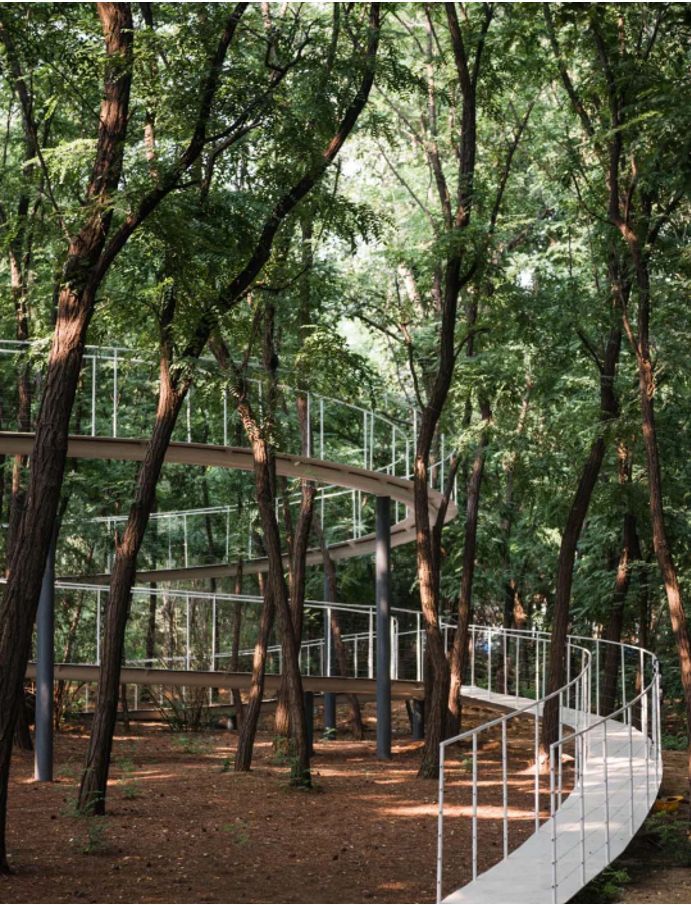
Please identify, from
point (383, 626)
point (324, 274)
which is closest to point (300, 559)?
point (383, 626)

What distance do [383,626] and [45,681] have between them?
4.62 m

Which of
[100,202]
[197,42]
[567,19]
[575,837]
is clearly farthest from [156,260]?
[575,837]

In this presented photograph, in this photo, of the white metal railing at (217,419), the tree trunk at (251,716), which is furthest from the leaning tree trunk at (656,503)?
the white metal railing at (217,419)

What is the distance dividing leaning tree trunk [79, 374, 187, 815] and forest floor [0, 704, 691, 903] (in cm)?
35

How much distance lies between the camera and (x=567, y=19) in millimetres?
10344

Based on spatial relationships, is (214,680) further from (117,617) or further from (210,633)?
(210,633)

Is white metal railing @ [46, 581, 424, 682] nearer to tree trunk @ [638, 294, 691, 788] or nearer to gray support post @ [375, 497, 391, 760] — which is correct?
gray support post @ [375, 497, 391, 760]

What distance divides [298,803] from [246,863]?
2.89 metres

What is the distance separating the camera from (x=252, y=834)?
33.0 feet

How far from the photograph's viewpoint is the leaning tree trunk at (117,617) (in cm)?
1034

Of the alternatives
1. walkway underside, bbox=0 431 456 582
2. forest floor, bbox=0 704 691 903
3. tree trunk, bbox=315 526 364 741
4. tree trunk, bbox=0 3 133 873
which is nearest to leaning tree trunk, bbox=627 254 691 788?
forest floor, bbox=0 704 691 903

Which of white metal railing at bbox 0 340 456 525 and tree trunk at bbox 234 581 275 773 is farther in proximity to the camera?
white metal railing at bbox 0 340 456 525

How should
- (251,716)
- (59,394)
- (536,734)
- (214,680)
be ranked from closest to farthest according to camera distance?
(59,394) → (536,734) → (251,716) → (214,680)

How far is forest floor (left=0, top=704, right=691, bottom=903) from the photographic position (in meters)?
8.12
